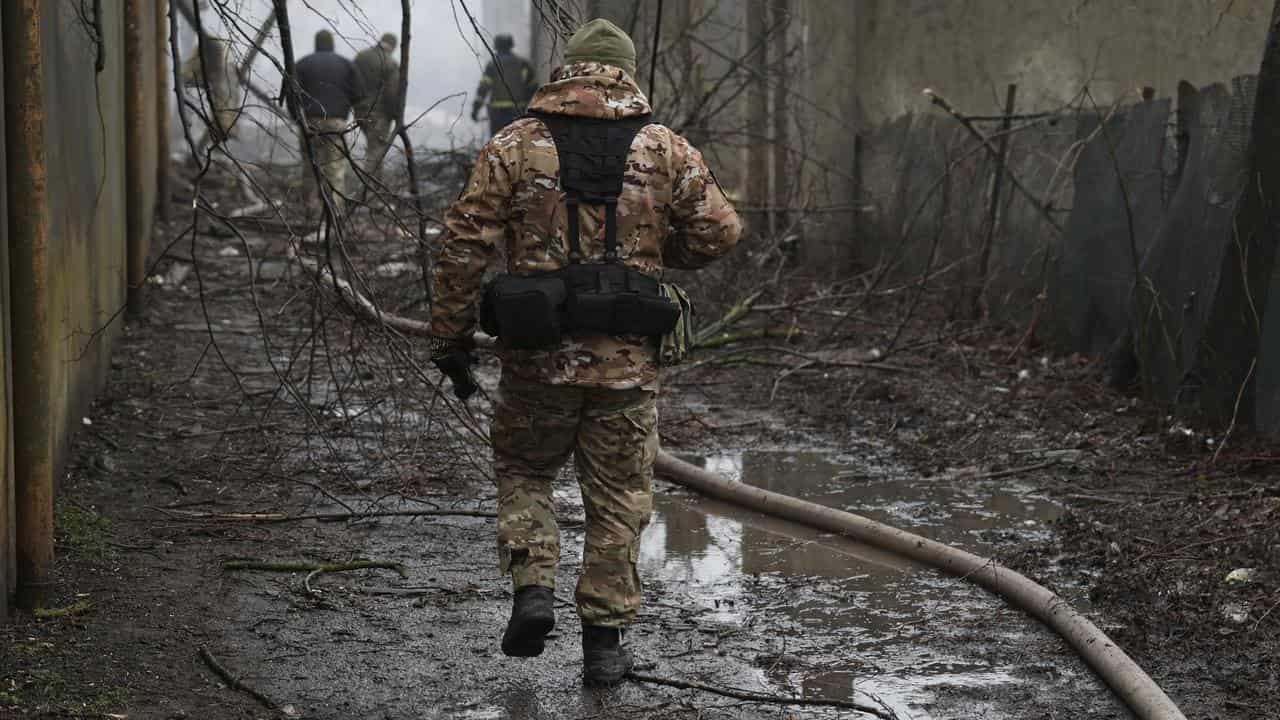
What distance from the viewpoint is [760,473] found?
6566mm

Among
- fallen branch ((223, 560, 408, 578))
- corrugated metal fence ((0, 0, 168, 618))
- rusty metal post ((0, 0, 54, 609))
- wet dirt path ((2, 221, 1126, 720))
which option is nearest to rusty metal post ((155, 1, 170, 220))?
corrugated metal fence ((0, 0, 168, 618))

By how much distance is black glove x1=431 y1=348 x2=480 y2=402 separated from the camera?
3.93 meters

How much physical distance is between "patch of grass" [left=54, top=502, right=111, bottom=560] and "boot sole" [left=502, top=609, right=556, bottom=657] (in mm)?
1746

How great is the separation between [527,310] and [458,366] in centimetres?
41

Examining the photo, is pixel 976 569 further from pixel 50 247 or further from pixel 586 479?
pixel 50 247

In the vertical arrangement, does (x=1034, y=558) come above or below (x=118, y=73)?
below

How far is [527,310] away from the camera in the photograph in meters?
3.63

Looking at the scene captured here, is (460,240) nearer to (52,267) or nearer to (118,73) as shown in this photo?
(52,267)

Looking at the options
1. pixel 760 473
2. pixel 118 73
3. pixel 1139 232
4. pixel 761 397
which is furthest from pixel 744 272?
pixel 118 73

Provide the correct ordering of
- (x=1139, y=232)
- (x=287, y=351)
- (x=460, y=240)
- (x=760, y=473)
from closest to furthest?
1. (x=460, y=240)
2. (x=760, y=473)
3. (x=1139, y=232)
4. (x=287, y=351)

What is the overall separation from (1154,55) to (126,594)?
9202mm

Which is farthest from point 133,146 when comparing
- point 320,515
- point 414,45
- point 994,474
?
point 414,45

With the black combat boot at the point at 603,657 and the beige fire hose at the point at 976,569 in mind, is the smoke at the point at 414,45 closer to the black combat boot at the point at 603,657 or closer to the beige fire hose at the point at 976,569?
the black combat boot at the point at 603,657

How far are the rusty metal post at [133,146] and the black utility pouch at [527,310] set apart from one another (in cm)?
628
